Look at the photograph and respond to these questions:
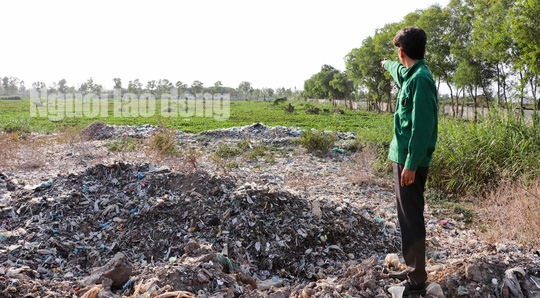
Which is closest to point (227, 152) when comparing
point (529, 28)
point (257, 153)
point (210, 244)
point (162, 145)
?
point (257, 153)

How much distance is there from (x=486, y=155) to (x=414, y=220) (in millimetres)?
3699

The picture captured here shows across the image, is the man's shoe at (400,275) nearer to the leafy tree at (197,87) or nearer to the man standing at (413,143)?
the man standing at (413,143)

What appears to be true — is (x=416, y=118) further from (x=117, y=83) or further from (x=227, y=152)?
(x=117, y=83)

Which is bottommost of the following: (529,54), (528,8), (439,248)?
(439,248)

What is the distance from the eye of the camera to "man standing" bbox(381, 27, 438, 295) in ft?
6.64

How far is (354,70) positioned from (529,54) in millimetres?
23921

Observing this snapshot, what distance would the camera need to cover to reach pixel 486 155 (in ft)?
16.4

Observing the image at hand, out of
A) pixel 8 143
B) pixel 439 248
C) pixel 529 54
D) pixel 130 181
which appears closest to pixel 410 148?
pixel 439 248

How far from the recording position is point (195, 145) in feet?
32.6

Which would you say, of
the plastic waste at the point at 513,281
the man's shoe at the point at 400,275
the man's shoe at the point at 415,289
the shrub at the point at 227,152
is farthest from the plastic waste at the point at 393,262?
the shrub at the point at 227,152

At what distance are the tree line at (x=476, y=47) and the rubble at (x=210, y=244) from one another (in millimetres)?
4022

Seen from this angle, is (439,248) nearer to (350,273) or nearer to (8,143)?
(350,273)

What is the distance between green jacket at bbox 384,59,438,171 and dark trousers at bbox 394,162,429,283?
0.13m

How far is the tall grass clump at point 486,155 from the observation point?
465 centimetres
